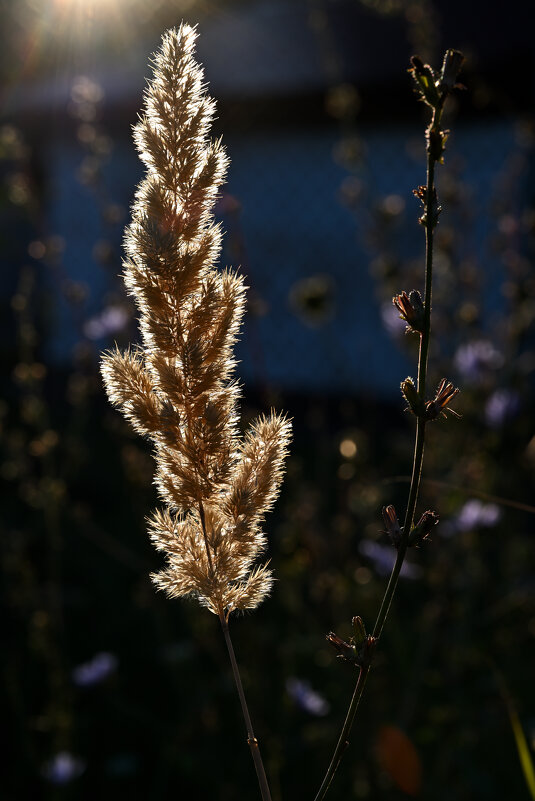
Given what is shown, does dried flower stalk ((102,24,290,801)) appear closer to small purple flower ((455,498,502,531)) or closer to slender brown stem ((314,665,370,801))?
slender brown stem ((314,665,370,801))

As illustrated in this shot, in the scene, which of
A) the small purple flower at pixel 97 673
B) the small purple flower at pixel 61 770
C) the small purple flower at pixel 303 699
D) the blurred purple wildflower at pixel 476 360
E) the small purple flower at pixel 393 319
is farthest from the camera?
the blurred purple wildflower at pixel 476 360

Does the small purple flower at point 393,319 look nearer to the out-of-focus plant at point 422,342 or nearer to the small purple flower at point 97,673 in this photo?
the small purple flower at point 97,673

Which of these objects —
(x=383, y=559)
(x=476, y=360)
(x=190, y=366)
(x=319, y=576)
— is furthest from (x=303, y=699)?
(x=190, y=366)

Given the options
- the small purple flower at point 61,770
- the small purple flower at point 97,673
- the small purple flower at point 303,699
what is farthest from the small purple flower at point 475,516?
the small purple flower at point 61,770

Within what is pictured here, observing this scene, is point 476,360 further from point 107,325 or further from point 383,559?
point 107,325

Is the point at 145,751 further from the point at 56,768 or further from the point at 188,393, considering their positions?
the point at 188,393
